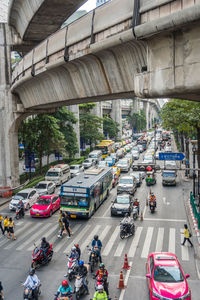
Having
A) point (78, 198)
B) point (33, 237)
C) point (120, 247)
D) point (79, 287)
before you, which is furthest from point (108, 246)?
point (79, 287)

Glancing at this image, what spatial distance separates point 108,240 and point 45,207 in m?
7.34

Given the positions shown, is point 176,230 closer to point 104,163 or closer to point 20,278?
point 20,278

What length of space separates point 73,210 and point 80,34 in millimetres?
13602

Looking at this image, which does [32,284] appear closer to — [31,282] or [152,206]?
[31,282]

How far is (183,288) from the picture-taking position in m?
11.7

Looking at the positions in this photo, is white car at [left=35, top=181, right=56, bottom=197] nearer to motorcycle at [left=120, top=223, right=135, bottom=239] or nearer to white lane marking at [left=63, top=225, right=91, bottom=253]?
white lane marking at [left=63, top=225, right=91, bottom=253]

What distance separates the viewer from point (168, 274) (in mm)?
12445

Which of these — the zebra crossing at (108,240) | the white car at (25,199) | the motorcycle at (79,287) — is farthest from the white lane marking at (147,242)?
the white car at (25,199)

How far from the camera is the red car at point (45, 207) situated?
2433cm

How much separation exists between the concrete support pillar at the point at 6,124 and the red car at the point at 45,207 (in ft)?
24.3

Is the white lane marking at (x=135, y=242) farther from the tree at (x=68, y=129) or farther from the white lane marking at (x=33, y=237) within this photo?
the tree at (x=68, y=129)

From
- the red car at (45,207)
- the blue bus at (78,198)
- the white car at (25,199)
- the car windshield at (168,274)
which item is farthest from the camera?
the white car at (25,199)


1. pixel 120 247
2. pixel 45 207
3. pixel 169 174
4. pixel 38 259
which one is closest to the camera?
pixel 38 259

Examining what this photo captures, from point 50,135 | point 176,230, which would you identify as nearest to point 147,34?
point 176,230
